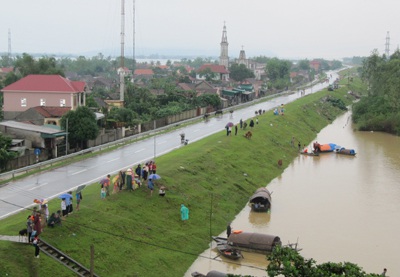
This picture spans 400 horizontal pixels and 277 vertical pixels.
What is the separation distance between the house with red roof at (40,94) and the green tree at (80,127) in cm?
1249

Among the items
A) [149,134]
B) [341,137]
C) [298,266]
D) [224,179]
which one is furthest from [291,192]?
[341,137]

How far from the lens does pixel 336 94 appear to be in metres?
117

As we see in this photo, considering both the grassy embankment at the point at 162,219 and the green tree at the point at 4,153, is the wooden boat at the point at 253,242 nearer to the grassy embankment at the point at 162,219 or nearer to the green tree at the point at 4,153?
the grassy embankment at the point at 162,219

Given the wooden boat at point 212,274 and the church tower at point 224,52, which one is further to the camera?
the church tower at point 224,52

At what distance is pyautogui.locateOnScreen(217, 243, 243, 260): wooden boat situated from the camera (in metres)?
27.3

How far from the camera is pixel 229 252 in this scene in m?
27.6

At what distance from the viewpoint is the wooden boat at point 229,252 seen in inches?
1074

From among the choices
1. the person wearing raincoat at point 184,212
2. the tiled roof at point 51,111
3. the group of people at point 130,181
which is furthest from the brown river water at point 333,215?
the tiled roof at point 51,111

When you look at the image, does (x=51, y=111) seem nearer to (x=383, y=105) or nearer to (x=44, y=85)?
(x=44, y=85)

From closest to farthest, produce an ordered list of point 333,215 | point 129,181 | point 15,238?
point 15,238, point 129,181, point 333,215

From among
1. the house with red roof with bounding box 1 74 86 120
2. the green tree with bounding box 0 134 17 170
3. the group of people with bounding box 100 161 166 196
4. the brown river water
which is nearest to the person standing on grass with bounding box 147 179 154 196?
the group of people with bounding box 100 161 166 196

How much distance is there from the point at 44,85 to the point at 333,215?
35.4 meters

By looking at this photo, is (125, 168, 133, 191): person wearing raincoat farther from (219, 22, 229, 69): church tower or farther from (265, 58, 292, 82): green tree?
(219, 22, 229, 69): church tower

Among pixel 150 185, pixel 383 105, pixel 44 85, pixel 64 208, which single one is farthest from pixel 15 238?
pixel 383 105
